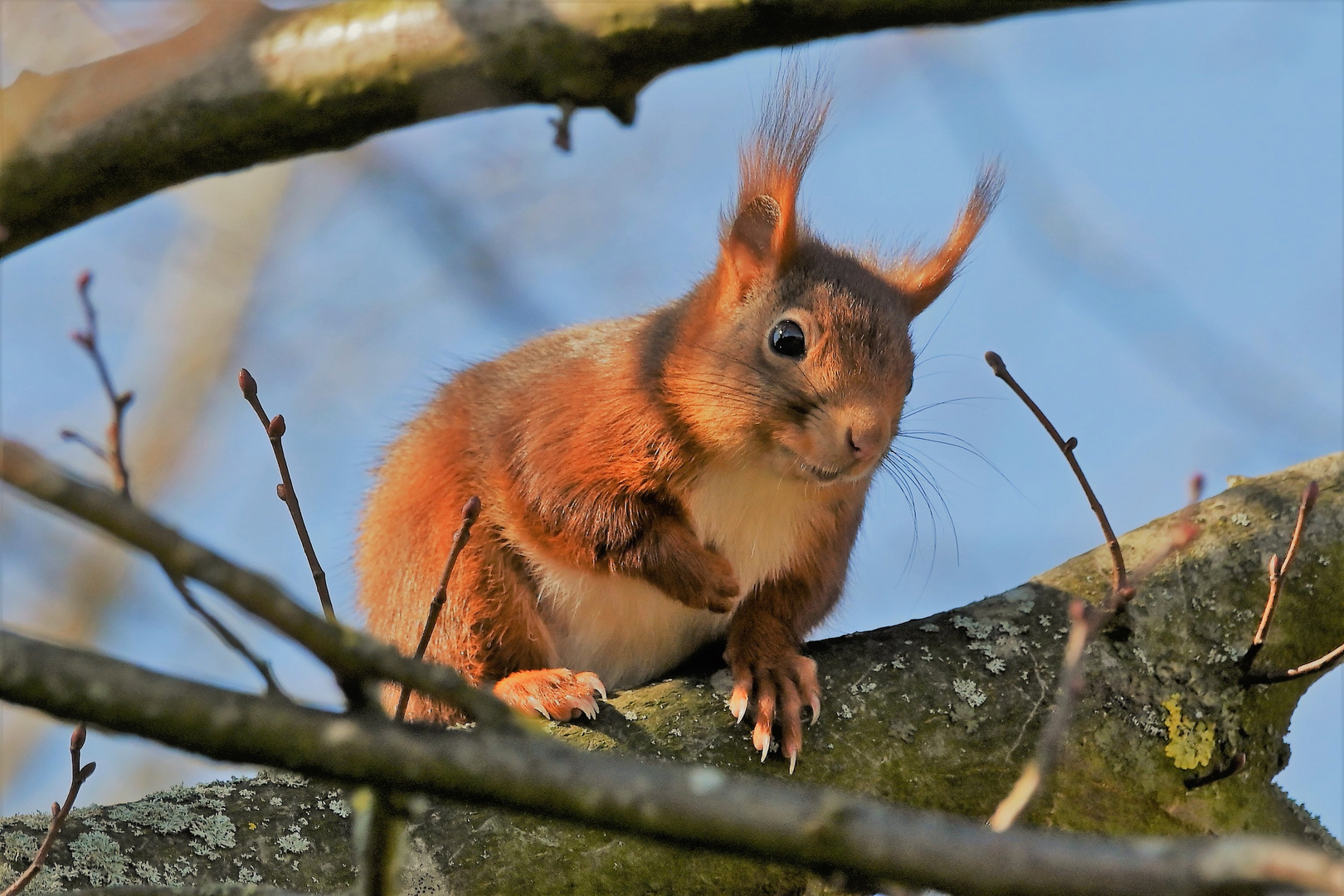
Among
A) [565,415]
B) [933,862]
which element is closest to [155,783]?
[565,415]

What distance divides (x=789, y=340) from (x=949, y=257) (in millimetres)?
768

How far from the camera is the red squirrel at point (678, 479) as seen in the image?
131 inches

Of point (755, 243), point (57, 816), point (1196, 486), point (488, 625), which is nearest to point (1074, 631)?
point (1196, 486)

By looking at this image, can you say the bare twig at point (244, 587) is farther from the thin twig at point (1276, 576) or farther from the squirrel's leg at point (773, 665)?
the thin twig at point (1276, 576)

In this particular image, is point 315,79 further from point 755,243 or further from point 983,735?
point 755,243

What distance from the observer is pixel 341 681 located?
122cm

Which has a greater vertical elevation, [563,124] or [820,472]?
[820,472]

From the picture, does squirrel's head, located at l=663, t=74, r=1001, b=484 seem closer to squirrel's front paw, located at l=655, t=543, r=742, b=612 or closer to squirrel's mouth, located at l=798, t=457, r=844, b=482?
squirrel's mouth, located at l=798, t=457, r=844, b=482

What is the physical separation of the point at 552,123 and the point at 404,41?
0.20 meters


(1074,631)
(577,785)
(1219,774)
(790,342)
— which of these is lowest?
(577,785)

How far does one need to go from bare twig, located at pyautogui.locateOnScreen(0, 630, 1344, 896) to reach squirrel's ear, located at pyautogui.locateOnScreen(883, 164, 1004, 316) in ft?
9.46

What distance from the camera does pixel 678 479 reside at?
11.3 ft

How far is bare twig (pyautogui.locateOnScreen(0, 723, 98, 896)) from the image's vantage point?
2.03 metres

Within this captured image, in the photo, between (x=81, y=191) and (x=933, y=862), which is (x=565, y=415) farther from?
(x=933, y=862)
